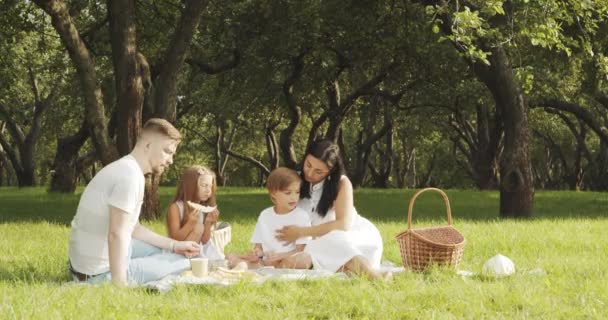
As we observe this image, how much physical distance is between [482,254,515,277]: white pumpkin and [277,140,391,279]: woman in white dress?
102 centimetres

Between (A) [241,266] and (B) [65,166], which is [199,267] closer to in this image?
(A) [241,266]

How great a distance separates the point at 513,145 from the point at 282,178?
9.13m

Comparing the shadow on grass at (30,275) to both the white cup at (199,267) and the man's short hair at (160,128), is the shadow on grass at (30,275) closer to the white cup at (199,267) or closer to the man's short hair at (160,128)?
the white cup at (199,267)

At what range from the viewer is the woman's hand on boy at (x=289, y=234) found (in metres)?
7.76

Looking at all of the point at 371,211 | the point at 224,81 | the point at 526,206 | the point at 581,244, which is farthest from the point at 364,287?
the point at 224,81

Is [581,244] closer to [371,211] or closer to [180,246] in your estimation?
[180,246]

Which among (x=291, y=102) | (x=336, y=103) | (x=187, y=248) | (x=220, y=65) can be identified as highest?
(x=220, y=65)

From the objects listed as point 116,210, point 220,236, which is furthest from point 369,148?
point 116,210

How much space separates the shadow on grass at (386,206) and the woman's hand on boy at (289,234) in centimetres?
687

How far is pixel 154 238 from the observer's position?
23.5 feet

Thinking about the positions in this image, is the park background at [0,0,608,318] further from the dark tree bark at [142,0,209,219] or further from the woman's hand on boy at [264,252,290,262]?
the woman's hand on boy at [264,252,290,262]

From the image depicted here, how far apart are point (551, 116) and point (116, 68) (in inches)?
1033

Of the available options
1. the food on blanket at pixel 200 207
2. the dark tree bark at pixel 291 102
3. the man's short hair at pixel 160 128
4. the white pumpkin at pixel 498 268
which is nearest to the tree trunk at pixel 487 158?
the dark tree bark at pixel 291 102

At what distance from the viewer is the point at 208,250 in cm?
800
